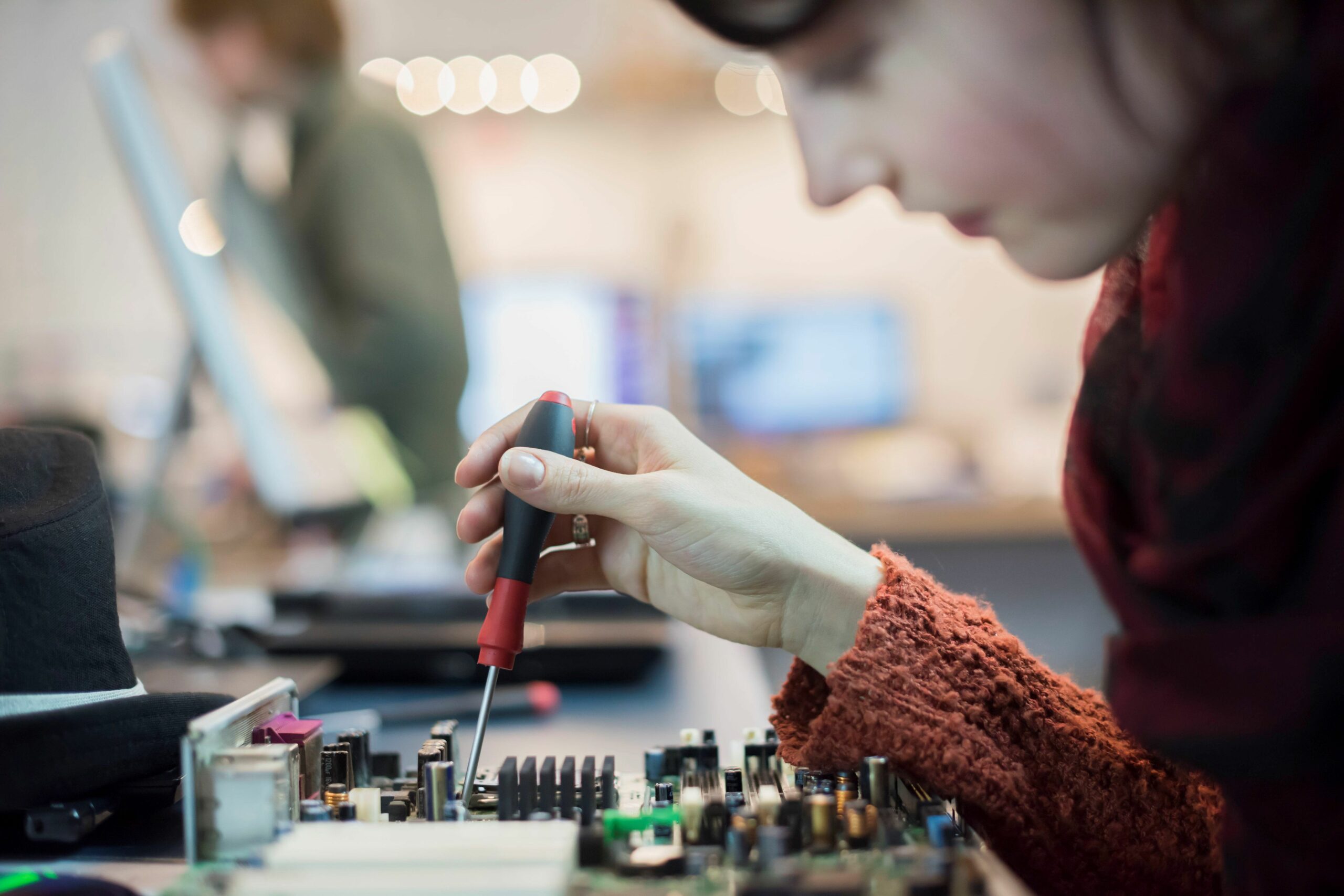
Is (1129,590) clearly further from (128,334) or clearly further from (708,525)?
(128,334)

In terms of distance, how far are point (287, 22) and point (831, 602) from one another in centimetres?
147

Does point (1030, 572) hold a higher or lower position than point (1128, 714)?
higher

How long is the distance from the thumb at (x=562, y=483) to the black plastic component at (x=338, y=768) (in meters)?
0.16

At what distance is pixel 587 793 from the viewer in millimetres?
422

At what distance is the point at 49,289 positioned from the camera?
207 cm

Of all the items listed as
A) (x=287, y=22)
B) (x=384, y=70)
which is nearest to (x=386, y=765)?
Result: (x=287, y=22)

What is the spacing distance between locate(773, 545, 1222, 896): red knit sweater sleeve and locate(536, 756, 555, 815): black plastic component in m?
0.14

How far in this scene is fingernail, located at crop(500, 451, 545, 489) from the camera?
51 centimetres

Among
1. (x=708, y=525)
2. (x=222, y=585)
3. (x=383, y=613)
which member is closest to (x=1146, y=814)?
(x=708, y=525)

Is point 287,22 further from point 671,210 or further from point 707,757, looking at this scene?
point 671,210

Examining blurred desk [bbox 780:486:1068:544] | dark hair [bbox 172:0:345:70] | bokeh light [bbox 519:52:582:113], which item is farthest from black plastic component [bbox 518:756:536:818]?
bokeh light [bbox 519:52:582:113]

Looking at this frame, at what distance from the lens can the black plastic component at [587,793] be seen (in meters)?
0.42

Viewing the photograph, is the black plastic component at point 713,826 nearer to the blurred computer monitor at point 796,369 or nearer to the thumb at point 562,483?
the thumb at point 562,483

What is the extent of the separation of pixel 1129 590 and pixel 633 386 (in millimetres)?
2055
